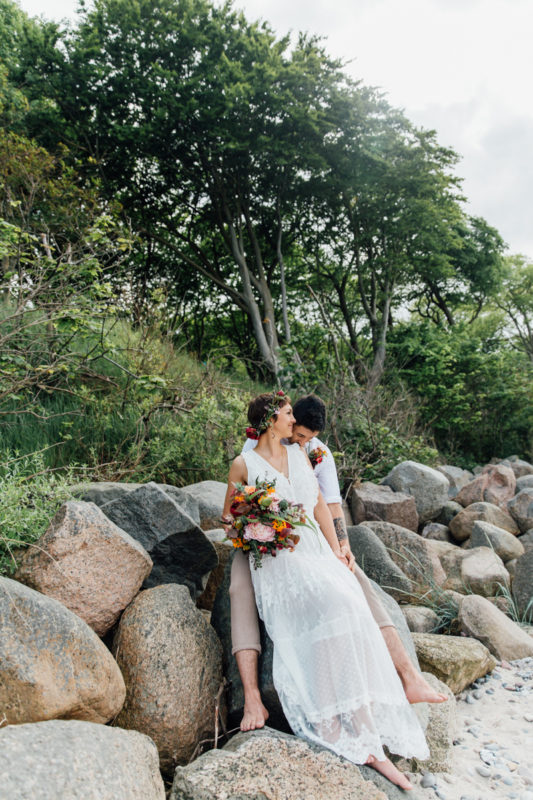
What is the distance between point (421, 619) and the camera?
478 cm

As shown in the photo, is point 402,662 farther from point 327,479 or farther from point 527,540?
point 527,540

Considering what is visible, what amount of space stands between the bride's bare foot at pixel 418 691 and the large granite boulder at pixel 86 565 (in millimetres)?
1773

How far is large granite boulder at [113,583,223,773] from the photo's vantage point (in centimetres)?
290

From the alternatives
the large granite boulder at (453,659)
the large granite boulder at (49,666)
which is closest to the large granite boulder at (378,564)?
the large granite boulder at (453,659)

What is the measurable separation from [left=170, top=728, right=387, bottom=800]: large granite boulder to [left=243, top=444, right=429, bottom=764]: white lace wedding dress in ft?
0.38

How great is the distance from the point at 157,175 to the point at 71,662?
1348 cm

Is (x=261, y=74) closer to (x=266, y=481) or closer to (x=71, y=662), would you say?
(x=266, y=481)

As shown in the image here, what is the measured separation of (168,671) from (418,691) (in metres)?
1.49

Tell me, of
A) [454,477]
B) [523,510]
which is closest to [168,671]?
[523,510]

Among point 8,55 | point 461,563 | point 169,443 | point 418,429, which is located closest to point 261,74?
point 8,55

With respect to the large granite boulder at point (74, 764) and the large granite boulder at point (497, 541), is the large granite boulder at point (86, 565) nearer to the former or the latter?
the large granite boulder at point (74, 764)

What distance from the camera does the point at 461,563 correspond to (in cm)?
600

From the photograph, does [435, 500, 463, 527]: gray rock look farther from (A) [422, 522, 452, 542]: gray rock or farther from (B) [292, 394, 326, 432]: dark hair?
(B) [292, 394, 326, 432]: dark hair

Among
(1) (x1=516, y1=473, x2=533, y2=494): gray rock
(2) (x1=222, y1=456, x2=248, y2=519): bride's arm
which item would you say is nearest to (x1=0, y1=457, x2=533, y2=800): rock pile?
(2) (x1=222, y1=456, x2=248, y2=519): bride's arm
